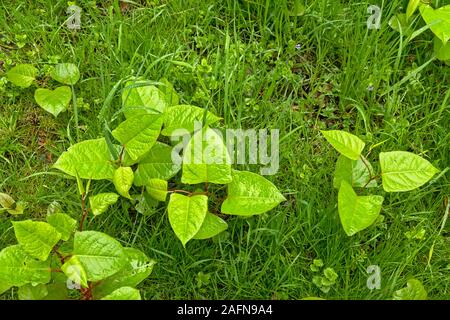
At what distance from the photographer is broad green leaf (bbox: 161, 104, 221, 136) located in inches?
83.1

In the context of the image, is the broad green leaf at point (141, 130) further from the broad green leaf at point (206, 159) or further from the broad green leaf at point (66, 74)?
the broad green leaf at point (66, 74)

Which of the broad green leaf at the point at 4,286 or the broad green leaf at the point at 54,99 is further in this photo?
the broad green leaf at the point at 54,99

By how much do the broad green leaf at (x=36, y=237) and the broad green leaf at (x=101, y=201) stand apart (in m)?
A: 0.16

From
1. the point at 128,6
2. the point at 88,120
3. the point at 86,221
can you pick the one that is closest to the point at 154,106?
the point at 88,120

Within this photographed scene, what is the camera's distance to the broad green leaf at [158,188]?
203 cm

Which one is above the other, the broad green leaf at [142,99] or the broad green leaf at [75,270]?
the broad green leaf at [142,99]

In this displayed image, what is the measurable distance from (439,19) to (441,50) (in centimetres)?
14

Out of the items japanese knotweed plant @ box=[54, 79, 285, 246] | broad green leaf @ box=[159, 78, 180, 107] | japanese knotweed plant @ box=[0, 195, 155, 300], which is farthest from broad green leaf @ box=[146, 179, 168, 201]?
broad green leaf @ box=[159, 78, 180, 107]

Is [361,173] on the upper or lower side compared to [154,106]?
lower

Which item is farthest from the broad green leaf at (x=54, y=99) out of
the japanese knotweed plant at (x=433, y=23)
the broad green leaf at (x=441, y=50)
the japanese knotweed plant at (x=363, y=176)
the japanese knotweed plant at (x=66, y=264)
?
the broad green leaf at (x=441, y=50)

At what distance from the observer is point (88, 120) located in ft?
7.44

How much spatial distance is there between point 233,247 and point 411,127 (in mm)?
911

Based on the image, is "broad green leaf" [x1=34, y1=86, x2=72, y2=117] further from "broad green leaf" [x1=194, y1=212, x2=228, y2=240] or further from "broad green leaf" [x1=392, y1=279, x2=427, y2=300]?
"broad green leaf" [x1=392, y1=279, x2=427, y2=300]

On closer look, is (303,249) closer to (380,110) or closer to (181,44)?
(380,110)
